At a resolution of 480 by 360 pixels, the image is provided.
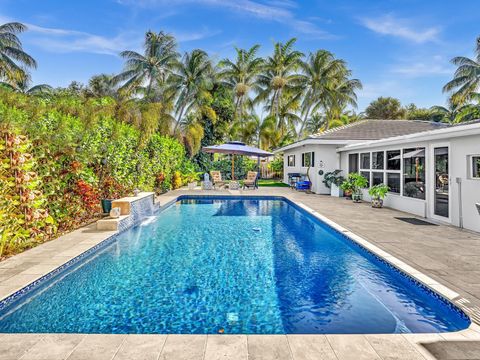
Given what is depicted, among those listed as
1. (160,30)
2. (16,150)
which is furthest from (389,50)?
(16,150)

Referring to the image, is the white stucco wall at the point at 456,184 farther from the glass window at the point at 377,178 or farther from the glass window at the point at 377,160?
the glass window at the point at 377,178

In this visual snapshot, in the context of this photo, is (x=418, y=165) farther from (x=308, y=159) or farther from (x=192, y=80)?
(x=192, y=80)

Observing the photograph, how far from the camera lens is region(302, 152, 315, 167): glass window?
16.8 meters

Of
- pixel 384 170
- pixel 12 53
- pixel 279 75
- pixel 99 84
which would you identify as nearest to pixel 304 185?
pixel 384 170

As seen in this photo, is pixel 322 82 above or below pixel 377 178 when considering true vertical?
above

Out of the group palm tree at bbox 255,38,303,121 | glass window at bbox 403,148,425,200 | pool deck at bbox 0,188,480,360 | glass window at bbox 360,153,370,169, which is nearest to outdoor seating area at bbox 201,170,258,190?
glass window at bbox 360,153,370,169

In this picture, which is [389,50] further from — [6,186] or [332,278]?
[6,186]

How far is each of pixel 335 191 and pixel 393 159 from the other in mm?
4280

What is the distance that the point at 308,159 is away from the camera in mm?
17625

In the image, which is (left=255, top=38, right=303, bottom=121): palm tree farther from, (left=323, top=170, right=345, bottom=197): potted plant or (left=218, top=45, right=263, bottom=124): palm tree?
(left=323, top=170, right=345, bottom=197): potted plant

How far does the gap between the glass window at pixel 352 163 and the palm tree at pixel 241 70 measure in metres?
18.2

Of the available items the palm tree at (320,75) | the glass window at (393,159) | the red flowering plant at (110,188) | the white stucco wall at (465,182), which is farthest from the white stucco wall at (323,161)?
the palm tree at (320,75)

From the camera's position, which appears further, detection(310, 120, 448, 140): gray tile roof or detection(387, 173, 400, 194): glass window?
detection(310, 120, 448, 140): gray tile roof

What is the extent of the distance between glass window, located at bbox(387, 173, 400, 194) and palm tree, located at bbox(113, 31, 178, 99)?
873 inches
